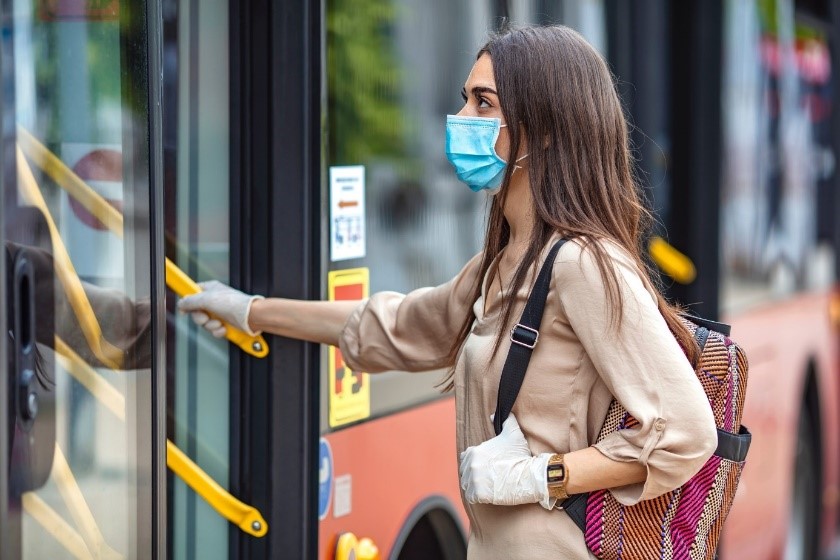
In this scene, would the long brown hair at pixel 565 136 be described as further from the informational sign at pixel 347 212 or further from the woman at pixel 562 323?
the informational sign at pixel 347 212

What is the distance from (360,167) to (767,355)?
257 cm

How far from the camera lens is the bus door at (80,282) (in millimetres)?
1801

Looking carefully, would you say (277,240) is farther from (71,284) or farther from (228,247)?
(71,284)

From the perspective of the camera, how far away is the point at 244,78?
8.31 feet

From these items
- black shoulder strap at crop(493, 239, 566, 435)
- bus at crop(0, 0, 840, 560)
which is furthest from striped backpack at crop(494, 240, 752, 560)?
bus at crop(0, 0, 840, 560)

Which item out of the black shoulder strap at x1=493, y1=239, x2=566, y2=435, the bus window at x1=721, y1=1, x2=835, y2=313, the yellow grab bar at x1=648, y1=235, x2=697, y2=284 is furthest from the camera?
the bus window at x1=721, y1=1, x2=835, y2=313

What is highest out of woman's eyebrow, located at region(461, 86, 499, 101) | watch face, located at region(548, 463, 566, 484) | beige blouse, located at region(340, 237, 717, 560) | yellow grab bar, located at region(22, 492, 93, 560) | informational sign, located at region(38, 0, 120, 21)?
informational sign, located at region(38, 0, 120, 21)

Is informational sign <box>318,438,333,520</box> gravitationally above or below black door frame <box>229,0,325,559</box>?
below

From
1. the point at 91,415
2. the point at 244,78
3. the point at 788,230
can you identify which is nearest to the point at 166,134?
the point at 244,78

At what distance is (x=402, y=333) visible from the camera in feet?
8.27

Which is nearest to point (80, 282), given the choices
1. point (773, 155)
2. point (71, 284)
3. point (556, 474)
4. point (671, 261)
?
point (71, 284)

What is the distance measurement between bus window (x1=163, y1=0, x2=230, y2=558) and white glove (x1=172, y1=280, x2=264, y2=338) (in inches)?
1.6

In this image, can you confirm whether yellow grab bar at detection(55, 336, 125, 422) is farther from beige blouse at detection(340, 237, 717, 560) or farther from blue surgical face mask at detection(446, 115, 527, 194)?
blue surgical face mask at detection(446, 115, 527, 194)

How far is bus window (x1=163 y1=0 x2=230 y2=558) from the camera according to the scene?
246 cm
